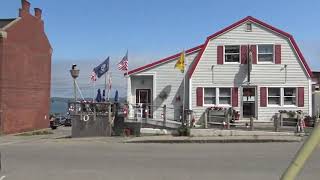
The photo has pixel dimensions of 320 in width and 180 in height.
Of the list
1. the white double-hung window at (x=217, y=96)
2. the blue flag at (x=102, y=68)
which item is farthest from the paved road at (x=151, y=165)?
the white double-hung window at (x=217, y=96)

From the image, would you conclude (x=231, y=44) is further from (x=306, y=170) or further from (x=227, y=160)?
(x=306, y=170)

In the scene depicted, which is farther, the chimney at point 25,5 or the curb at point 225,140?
the chimney at point 25,5

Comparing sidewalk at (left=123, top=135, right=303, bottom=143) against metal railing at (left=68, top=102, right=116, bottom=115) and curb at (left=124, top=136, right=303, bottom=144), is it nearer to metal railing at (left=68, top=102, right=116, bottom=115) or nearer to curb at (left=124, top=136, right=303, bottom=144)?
curb at (left=124, top=136, right=303, bottom=144)

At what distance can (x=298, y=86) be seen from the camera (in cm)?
3566

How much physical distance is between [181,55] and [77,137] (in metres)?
8.92

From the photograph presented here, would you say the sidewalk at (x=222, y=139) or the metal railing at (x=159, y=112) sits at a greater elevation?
the metal railing at (x=159, y=112)

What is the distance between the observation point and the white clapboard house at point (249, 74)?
35.8 meters

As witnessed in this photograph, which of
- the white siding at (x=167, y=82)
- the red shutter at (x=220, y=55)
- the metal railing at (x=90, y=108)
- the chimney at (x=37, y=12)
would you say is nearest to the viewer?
the metal railing at (x=90, y=108)

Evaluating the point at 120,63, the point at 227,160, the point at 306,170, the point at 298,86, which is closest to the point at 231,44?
the point at 298,86

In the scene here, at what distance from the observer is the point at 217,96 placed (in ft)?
119

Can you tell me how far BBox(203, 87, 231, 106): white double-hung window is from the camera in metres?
36.3

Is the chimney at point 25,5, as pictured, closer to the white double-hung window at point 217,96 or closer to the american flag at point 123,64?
the american flag at point 123,64

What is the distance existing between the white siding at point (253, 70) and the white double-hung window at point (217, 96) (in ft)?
1.31

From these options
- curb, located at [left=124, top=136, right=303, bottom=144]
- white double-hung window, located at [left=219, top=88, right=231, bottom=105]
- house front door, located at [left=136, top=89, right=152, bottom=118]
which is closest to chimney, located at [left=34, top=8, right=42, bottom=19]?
house front door, located at [left=136, top=89, right=152, bottom=118]
